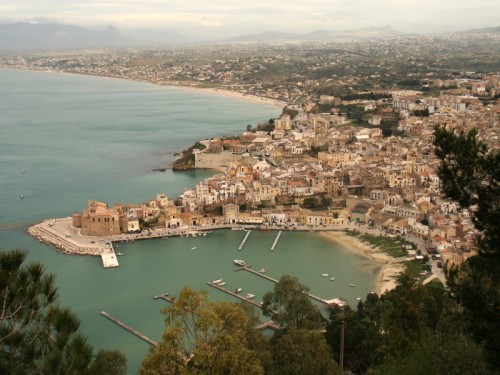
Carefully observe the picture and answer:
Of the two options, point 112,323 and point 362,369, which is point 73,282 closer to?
point 112,323

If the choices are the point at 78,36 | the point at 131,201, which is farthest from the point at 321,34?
the point at 131,201

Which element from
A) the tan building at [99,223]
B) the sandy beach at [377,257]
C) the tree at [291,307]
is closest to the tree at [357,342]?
the tree at [291,307]

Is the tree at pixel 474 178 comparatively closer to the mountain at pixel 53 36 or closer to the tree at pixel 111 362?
the tree at pixel 111 362

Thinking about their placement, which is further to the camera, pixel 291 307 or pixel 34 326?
pixel 291 307

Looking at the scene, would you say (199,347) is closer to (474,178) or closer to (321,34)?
(474,178)

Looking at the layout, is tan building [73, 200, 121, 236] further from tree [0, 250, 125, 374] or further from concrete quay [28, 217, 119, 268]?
tree [0, 250, 125, 374]
